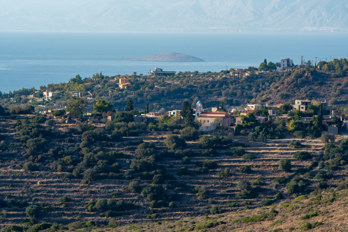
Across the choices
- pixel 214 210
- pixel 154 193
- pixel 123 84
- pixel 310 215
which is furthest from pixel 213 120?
pixel 123 84

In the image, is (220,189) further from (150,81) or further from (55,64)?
(55,64)

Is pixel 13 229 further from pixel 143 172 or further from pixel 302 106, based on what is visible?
pixel 302 106

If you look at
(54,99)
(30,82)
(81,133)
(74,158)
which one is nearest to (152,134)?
(81,133)

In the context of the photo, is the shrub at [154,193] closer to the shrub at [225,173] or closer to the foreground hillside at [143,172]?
the foreground hillside at [143,172]

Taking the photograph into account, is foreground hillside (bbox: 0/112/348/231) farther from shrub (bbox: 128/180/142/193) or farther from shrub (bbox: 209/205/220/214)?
shrub (bbox: 209/205/220/214)

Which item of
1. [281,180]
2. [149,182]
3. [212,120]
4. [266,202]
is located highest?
[212,120]

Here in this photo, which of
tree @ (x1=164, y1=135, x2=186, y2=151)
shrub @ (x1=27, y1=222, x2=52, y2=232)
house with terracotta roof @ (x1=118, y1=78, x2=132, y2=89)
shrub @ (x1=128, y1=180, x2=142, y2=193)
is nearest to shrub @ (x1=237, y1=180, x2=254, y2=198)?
shrub @ (x1=128, y1=180, x2=142, y2=193)

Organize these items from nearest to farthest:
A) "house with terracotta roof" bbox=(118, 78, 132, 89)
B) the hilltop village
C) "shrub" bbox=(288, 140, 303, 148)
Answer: the hilltop village
"shrub" bbox=(288, 140, 303, 148)
"house with terracotta roof" bbox=(118, 78, 132, 89)

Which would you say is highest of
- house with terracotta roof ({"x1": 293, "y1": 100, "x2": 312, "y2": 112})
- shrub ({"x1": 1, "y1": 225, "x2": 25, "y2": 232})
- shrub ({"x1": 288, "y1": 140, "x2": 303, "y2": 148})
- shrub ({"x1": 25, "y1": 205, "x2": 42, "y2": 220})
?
house with terracotta roof ({"x1": 293, "y1": 100, "x2": 312, "y2": 112})
